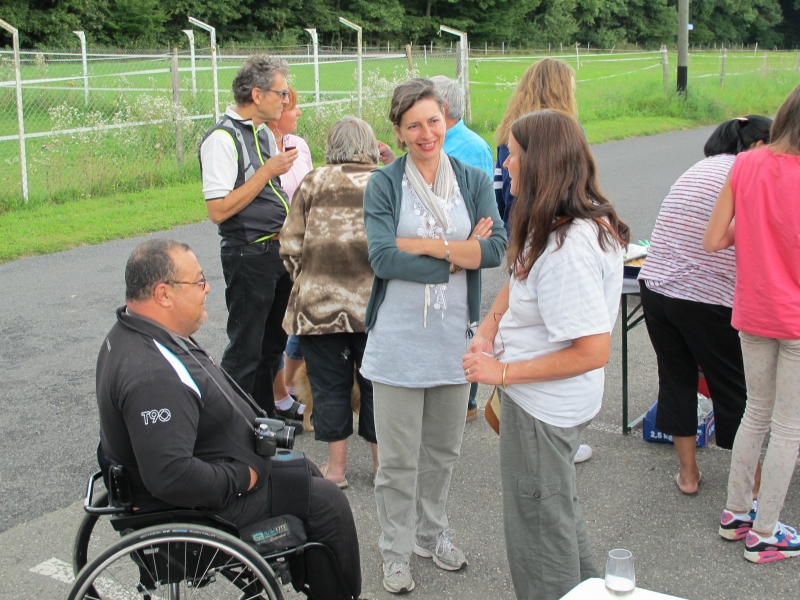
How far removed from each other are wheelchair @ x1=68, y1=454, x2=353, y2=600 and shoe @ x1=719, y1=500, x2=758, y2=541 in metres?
1.70

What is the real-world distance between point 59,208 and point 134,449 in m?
8.56

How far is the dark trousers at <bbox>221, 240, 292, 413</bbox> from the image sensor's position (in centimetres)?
411

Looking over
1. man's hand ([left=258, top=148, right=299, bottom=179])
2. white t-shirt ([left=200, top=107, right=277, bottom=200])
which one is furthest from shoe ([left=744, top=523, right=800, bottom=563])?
white t-shirt ([left=200, top=107, right=277, bottom=200])

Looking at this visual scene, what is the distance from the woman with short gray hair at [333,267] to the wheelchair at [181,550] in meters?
1.17

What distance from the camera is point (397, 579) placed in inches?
124

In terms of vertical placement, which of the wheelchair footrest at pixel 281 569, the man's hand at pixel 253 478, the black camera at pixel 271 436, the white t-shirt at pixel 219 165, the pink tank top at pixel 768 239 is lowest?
the wheelchair footrest at pixel 281 569

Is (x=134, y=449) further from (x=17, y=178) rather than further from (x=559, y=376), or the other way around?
(x=17, y=178)

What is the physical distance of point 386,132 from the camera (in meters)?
14.6

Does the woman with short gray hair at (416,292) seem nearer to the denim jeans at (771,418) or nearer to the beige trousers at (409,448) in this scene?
the beige trousers at (409,448)

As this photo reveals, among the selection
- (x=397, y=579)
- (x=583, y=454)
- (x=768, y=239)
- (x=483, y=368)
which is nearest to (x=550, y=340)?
(x=483, y=368)

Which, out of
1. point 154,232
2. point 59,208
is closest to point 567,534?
point 154,232

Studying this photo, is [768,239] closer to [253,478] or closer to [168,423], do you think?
[253,478]

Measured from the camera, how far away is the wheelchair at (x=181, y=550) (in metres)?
2.39

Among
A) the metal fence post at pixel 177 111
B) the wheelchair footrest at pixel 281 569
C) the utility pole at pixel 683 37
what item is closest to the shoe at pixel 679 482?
the wheelchair footrest at pixel 281 569
